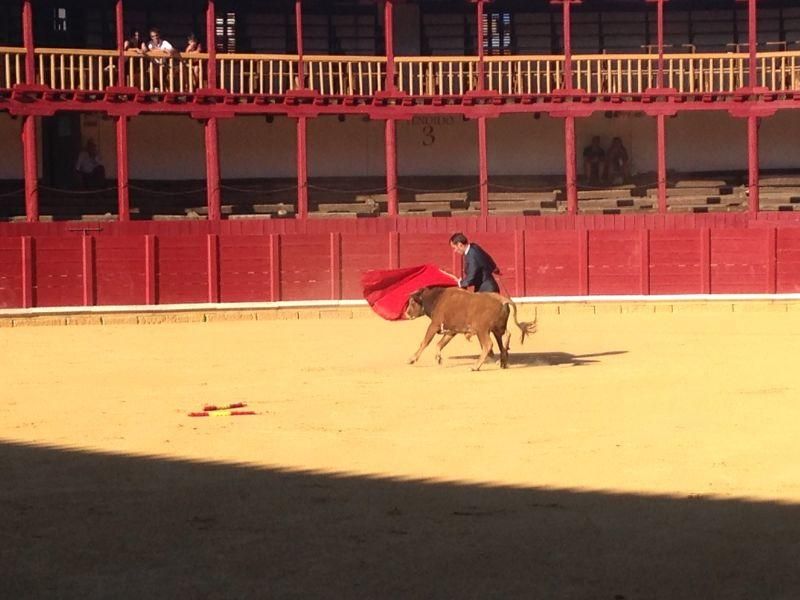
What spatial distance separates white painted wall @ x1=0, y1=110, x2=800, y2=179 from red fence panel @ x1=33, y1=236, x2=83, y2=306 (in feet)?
23.4

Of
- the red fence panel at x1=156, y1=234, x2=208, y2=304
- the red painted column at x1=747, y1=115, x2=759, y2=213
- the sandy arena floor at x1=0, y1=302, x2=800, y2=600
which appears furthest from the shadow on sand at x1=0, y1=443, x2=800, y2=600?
the red painted column at x1=747, y1=115, x2=759, y2=213

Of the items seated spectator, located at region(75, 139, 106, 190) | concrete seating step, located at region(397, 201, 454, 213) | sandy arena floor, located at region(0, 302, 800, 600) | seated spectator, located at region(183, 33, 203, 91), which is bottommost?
sandy arena floor, located at region(0, 302, 800, 600)

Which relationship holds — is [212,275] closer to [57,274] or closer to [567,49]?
[57,274]

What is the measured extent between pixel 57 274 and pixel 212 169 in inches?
207

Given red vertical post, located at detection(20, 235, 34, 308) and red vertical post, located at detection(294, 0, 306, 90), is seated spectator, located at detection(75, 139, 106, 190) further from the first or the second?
red vertical post, located at detection(20, 235, 34, 308)

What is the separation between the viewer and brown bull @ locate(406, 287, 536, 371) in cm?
1505

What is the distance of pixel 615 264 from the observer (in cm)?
2700

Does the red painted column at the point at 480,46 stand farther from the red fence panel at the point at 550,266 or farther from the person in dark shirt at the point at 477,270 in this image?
the person in dark shirt at the point at 477,270

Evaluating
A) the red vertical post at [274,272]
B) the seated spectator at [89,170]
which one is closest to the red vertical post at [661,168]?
the red vertical post at [274,272]

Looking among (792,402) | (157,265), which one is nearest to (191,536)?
(792,402)

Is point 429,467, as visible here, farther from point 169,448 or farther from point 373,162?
point 373,162

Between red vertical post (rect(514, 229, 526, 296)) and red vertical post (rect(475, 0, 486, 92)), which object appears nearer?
red vertical post (rect(514, 229, 526, 296))

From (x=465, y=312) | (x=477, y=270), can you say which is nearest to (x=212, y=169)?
(x=477, y=270)

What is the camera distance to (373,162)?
110 ft
